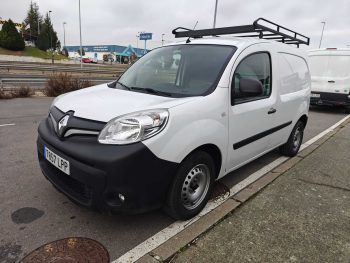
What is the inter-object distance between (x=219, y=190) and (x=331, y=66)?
969cm

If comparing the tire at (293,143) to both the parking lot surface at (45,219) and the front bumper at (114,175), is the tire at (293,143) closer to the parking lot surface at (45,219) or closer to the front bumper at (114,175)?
the parking lot surface at (45,219)

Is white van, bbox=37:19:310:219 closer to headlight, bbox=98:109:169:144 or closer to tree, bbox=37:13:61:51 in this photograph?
headlight, bbox=98:109:169:144

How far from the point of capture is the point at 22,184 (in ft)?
12.8

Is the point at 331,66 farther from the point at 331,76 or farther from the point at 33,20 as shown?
the point at 33,20

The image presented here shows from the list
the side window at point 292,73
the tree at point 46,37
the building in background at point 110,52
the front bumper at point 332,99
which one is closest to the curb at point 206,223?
the side window at point 292,73

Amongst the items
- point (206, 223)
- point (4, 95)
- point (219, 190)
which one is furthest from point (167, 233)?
point (4, 95)

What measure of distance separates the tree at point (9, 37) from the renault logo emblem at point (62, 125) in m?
68.8

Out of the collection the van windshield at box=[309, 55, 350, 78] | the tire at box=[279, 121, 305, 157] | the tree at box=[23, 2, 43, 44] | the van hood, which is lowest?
the tire at box=[279, 121, 305, 157]

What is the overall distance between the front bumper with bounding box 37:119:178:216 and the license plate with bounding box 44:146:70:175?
45 millimetres

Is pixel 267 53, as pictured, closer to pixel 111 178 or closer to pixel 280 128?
pixel 280 128

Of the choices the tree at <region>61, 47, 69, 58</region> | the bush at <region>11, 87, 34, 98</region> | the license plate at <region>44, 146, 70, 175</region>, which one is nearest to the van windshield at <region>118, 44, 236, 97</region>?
the license plate at <region>44, 146, 70, 175</region>

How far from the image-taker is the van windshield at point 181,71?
333 cm

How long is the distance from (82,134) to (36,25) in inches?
3902

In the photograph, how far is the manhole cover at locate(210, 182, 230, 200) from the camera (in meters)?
3.76
